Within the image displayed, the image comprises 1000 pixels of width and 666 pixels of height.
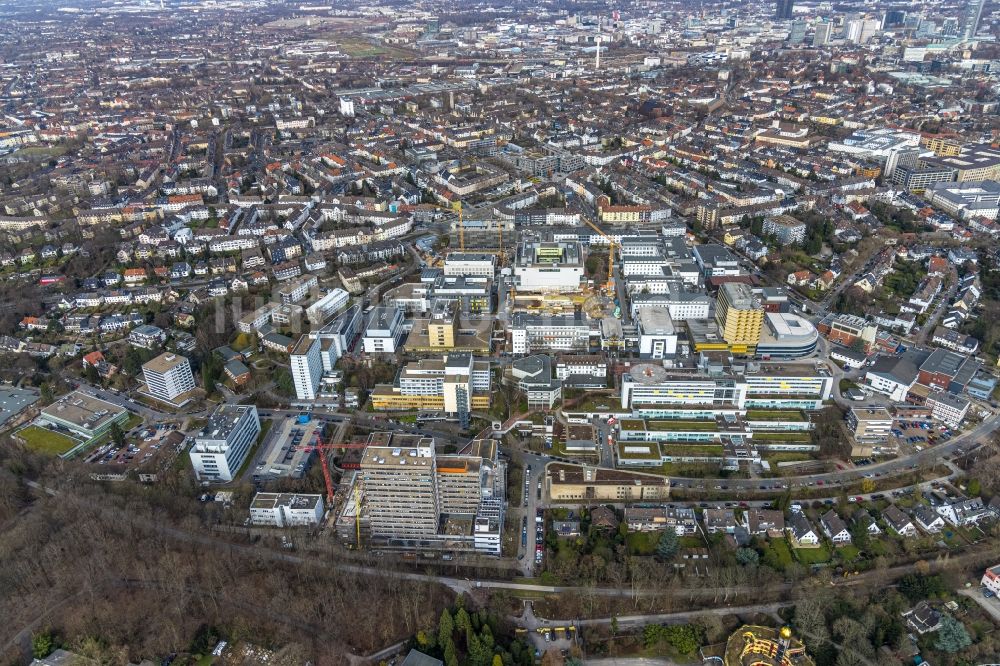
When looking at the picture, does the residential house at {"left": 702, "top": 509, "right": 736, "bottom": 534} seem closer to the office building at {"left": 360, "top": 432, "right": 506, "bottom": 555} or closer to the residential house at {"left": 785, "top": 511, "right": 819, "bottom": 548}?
the residential house at {"left": 785, "top": 511, "right": 819, "bottom": 548}

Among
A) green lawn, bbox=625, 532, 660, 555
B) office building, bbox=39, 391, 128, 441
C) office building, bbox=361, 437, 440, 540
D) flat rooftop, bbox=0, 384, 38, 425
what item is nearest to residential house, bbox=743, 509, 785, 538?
green lawn, bbox=625, 532, 660, 555

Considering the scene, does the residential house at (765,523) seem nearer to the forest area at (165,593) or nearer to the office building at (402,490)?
the forest area at (165,593)

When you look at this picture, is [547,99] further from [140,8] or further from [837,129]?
[140,8]

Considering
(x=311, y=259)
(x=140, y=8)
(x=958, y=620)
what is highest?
(x=140, y=8)

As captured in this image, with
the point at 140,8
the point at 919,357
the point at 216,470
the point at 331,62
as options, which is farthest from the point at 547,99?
the point at 140,8

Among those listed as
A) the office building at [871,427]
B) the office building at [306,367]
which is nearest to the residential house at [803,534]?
the office building at [871,427]

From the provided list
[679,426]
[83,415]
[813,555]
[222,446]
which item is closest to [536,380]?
[679,426]

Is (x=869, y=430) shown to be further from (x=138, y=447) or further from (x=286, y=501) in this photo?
(x=138, y=447)
